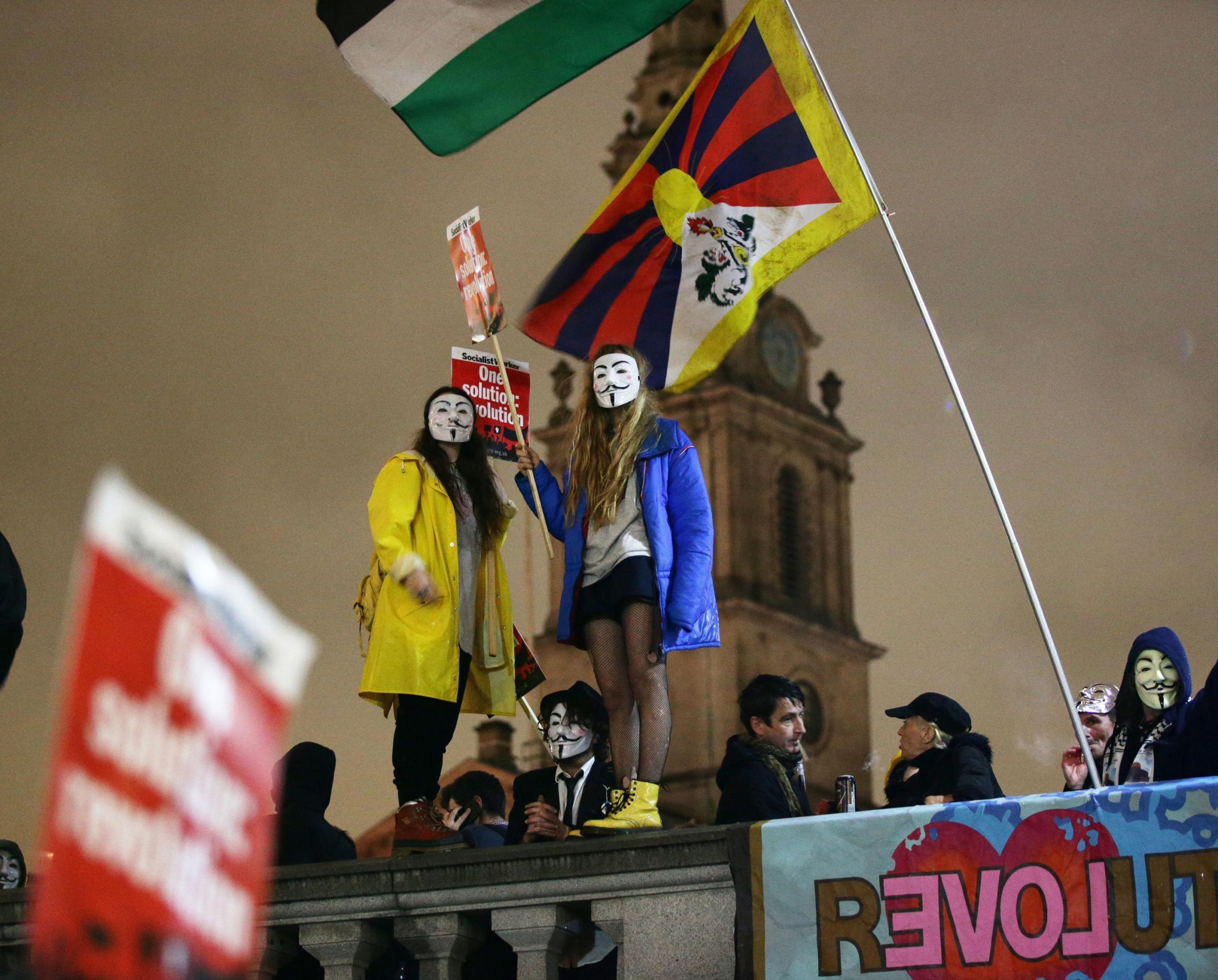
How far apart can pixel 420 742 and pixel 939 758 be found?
1580 millimetres

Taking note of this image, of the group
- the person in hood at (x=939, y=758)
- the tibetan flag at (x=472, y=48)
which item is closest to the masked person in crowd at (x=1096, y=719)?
the person in hood at (x=939, y=758)

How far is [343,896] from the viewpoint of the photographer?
16.7 ft

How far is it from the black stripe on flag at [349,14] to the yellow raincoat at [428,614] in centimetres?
209

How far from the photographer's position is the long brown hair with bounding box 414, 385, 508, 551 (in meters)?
6.16

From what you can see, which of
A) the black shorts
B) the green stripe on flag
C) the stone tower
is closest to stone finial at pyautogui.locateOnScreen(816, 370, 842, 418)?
the stone tower

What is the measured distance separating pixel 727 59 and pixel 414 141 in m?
16.9

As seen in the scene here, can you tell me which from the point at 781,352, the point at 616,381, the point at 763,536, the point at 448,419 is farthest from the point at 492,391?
the point at 781,352

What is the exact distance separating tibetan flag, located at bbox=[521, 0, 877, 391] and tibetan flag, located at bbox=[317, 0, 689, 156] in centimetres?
42

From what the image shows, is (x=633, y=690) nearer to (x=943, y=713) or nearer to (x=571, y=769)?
(x=571, y=769)

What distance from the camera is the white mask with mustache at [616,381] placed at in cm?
594

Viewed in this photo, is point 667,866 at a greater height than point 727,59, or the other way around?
point 727,59

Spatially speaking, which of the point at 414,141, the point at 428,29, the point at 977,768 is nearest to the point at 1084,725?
the point at 977,768

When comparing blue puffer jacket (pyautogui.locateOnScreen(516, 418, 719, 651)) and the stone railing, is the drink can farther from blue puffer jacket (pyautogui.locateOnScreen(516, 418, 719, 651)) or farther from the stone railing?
the stone railing

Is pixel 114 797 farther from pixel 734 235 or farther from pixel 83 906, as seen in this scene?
pixel 734 235
